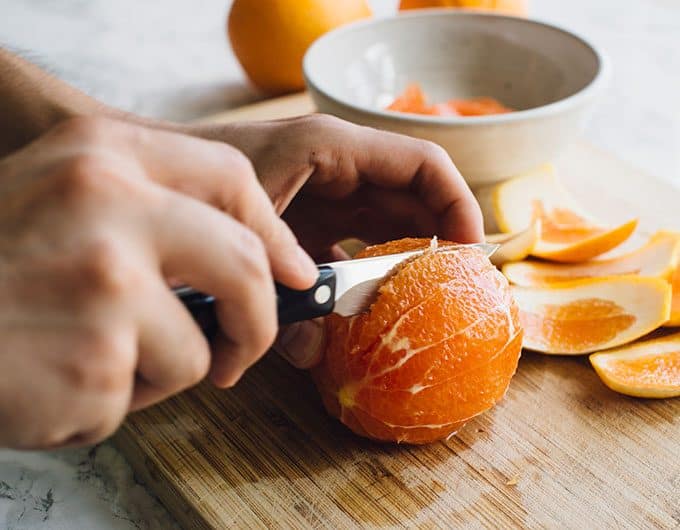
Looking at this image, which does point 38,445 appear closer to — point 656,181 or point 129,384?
point 129,384

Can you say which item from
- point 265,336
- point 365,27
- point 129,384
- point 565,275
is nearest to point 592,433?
point 565,275

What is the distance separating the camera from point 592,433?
141cm

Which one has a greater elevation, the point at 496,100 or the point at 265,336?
the point at 265,336

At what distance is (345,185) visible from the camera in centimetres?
153

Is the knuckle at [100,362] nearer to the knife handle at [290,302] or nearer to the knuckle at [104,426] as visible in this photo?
the knuckle at [104,426]

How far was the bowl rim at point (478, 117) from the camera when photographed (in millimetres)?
1757

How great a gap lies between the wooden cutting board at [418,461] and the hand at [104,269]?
44 centimetres

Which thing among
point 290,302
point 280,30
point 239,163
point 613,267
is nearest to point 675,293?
point 613,267

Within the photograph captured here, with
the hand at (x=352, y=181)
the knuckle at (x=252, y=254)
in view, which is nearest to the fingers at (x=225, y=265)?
the knuckle at (x=252, y=254)

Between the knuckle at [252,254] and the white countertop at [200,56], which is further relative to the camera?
the white countertop at [200,56]

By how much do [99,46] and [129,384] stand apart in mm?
2664

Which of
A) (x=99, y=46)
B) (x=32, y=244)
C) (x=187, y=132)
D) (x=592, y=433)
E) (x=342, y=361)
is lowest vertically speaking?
(x=99, y=46)

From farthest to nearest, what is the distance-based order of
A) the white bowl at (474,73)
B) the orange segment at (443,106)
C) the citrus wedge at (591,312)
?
1. the orange segment at (443,106)
2. the white bowl at (474,73)
3. the citrus wedge at (591,312)

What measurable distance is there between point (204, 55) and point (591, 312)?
2.08 meters
